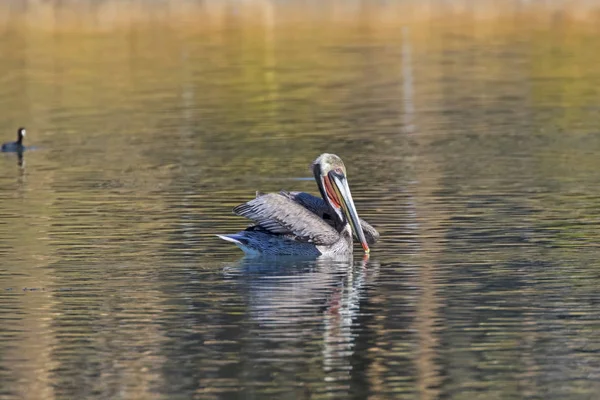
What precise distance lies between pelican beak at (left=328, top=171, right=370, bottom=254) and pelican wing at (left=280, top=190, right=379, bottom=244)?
0.18 meters

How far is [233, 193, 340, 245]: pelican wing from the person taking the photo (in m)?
16.8

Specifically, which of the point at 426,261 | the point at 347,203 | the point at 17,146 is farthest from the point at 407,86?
the point at 426,261

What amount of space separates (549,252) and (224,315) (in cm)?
421

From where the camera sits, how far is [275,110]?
36.0m

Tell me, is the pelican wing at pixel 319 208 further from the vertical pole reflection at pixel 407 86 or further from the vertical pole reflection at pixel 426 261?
the vertical pole reflection at pixel 407 86

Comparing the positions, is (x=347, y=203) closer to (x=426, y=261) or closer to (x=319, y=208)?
(x=319, y=208)

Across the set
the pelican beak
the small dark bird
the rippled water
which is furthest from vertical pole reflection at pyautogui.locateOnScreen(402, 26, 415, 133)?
the pelican beak

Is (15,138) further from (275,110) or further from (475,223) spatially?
(475,223)

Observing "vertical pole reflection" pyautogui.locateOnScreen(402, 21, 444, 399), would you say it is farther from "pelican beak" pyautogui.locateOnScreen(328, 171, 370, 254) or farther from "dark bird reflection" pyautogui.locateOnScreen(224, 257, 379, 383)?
"pelican beak" pyautogui.locateOnScreen(328, 171, 370, 254)

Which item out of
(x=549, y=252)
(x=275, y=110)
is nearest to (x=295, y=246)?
(x=549, y=252)

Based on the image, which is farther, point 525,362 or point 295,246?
point 295,246

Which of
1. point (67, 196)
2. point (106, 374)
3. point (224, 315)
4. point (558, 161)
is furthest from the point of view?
point (558, 161)

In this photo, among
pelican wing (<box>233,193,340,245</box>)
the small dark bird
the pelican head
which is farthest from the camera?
the small dark bird

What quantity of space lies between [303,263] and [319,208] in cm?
101
